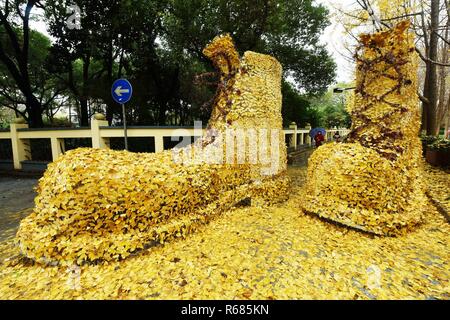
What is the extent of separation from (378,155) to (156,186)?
409cm

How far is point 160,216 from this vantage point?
11.7ft

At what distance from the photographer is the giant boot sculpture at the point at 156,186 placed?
3111 mm

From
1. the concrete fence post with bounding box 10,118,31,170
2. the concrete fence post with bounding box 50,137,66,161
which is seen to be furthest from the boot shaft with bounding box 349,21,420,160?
the concrete fence post with bounding box 10,118,31,170

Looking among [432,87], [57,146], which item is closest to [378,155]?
[432,87]

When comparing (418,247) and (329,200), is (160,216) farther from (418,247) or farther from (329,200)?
(418,247)

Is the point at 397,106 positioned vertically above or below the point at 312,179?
above

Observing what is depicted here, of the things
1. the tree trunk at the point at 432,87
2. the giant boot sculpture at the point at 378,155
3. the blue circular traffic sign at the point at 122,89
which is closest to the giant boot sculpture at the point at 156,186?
the giant boot sculpture at the point at 378,155

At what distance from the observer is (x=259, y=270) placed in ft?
10.0

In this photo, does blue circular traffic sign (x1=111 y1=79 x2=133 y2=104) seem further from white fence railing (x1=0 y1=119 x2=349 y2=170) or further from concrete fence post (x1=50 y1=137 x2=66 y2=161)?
concrete fence post (x1=50 y1=137 x2=66 y2=161)

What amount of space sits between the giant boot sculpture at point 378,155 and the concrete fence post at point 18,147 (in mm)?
11144

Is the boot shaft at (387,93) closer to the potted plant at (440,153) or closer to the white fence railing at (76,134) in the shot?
the potted plant at (440,153)
